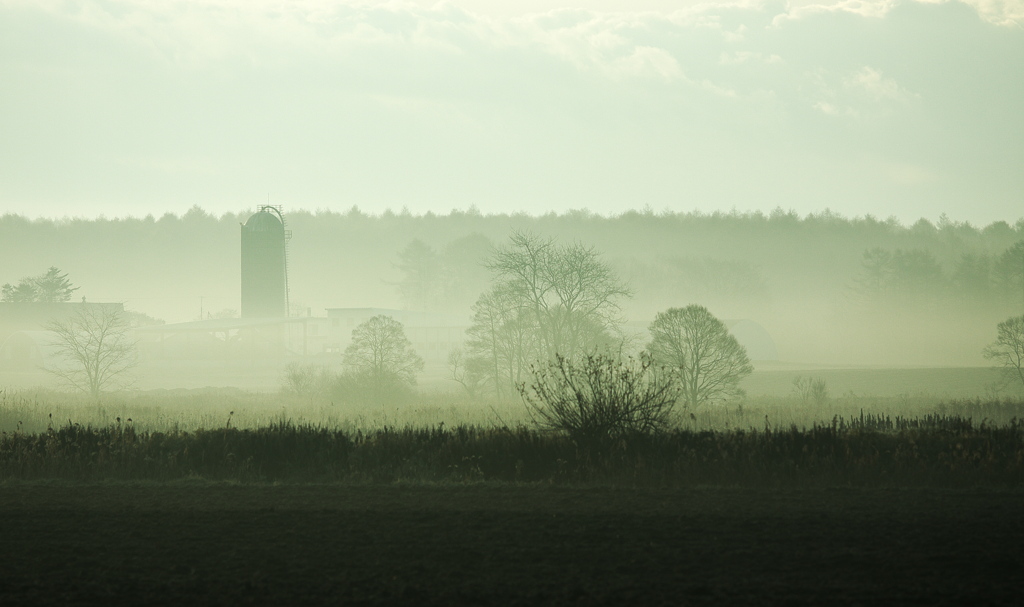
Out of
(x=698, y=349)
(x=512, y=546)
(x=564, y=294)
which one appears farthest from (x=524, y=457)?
(x=564, y=294)

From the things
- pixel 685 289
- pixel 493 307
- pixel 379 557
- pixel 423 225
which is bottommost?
pixel 379 557

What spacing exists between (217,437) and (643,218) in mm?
150901

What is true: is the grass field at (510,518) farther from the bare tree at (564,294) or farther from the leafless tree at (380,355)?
the bare tree at (564,294)

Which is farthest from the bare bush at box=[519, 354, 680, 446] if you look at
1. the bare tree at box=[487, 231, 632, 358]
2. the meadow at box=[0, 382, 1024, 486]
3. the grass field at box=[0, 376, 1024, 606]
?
the bare tree at box=[487, 231, 632, 358]

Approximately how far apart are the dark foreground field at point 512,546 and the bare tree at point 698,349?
16.7 m

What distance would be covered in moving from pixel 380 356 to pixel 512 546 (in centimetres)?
2983

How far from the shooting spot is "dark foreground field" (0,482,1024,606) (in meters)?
6.87

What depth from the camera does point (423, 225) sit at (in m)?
164

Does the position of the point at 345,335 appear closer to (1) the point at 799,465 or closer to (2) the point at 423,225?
(1) the point at 799,465

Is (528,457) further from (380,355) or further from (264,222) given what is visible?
(264,222)

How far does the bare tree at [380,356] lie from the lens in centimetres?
3706

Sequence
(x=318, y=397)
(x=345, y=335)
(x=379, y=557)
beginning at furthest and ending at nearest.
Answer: (x=345, y=335), (x=318, y=397), (x=379, y=557)

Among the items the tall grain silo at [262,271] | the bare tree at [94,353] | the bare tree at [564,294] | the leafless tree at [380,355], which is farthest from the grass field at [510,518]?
the tall grain silo at [262,271]

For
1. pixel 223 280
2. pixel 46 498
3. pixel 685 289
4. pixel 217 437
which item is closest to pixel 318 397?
pixel 217 437
